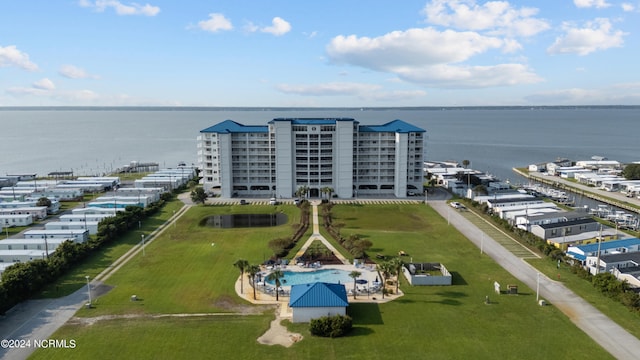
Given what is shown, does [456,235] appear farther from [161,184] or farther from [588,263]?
[161,184]

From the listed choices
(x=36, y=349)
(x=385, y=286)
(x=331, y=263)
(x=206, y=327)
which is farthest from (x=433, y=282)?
(x=36, y=349)

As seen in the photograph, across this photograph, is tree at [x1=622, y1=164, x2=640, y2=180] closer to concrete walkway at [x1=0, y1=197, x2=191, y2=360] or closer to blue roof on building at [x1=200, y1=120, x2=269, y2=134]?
blue roof on building at [x1=200, y1=120, x2=269, y2=134]

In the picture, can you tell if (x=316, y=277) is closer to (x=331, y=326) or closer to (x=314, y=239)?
(x=331, y=326)

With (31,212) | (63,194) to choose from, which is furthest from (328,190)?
(63,194)

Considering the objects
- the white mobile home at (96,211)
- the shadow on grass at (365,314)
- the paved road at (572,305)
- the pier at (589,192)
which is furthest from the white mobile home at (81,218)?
the pier at (589,192)

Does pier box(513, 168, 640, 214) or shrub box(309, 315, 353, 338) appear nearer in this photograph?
shrub box(309, 315, 353, 338)

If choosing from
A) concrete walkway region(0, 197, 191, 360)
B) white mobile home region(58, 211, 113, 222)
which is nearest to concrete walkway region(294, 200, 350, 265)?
concrete walkway region(0, 197, 191, 360)
